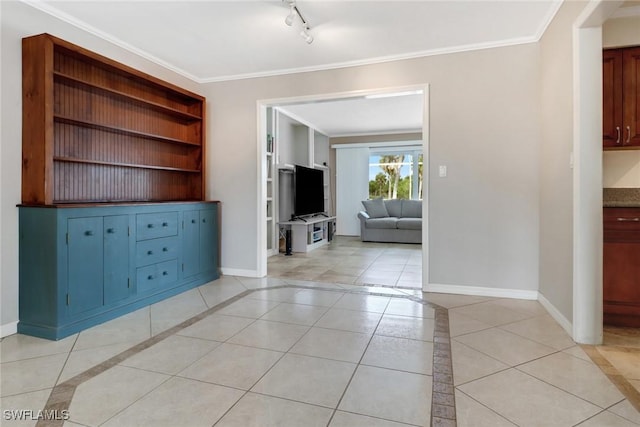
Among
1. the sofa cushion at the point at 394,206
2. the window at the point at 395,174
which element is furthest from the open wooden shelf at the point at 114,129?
the window at the point at 395,174

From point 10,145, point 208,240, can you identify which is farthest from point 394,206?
point 10,145

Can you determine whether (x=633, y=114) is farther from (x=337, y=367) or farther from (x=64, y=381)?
(x=64, y=381)

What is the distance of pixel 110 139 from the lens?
3.30m

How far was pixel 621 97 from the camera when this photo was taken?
2.73 m

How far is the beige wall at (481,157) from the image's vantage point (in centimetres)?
327

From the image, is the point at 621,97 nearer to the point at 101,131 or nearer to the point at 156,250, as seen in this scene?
the point at 156,250

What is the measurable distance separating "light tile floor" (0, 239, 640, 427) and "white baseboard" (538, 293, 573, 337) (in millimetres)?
59

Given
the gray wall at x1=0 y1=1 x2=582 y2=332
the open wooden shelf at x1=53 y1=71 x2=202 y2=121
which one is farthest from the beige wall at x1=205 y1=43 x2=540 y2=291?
the open wooden shelf at x1=53 y1=71 x2=202 y2=121

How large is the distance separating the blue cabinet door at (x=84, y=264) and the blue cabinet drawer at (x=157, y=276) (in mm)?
411

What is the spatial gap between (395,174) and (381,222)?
1858 millimetres

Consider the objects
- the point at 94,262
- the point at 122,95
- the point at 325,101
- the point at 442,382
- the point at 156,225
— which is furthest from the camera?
the point at 325,101

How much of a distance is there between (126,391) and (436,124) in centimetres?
335

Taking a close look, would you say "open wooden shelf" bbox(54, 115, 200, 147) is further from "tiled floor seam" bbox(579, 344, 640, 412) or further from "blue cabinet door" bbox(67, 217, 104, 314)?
"tiled floor seam" bbox(579, 344, 640, 412)

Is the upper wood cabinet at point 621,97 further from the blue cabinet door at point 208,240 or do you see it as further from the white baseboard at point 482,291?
the blue cabinet door at point 208,240
